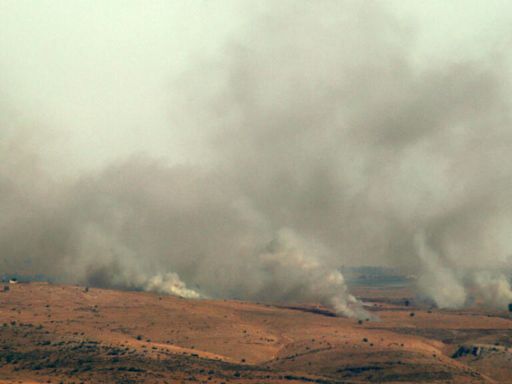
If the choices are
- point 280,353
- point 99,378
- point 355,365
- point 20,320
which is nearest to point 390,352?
point 355,365

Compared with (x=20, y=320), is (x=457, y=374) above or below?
below

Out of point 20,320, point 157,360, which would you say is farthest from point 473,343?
point 20,320

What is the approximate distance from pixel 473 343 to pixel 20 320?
4629 inches

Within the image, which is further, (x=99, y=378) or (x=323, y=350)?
(x=323, y=350)

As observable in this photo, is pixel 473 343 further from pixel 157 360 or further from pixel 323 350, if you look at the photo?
pixel 157 360

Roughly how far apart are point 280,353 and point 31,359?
58832 millimetres

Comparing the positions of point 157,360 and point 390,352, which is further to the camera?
point 390,352

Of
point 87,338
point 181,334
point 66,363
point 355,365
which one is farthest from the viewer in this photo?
point 181,334

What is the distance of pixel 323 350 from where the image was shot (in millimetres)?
185500

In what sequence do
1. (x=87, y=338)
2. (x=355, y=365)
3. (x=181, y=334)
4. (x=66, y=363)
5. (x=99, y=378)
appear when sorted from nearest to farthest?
(x=99, y=378) → (x=66, y=363) → (x=355, y=365) → (x=87, y=338) → (x=181, y=334)

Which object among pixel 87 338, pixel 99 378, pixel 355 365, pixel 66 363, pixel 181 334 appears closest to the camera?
pixel 99 378

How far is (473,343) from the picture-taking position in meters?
199

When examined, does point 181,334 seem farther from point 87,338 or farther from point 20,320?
point 20,320

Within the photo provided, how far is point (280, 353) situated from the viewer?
611 feet
